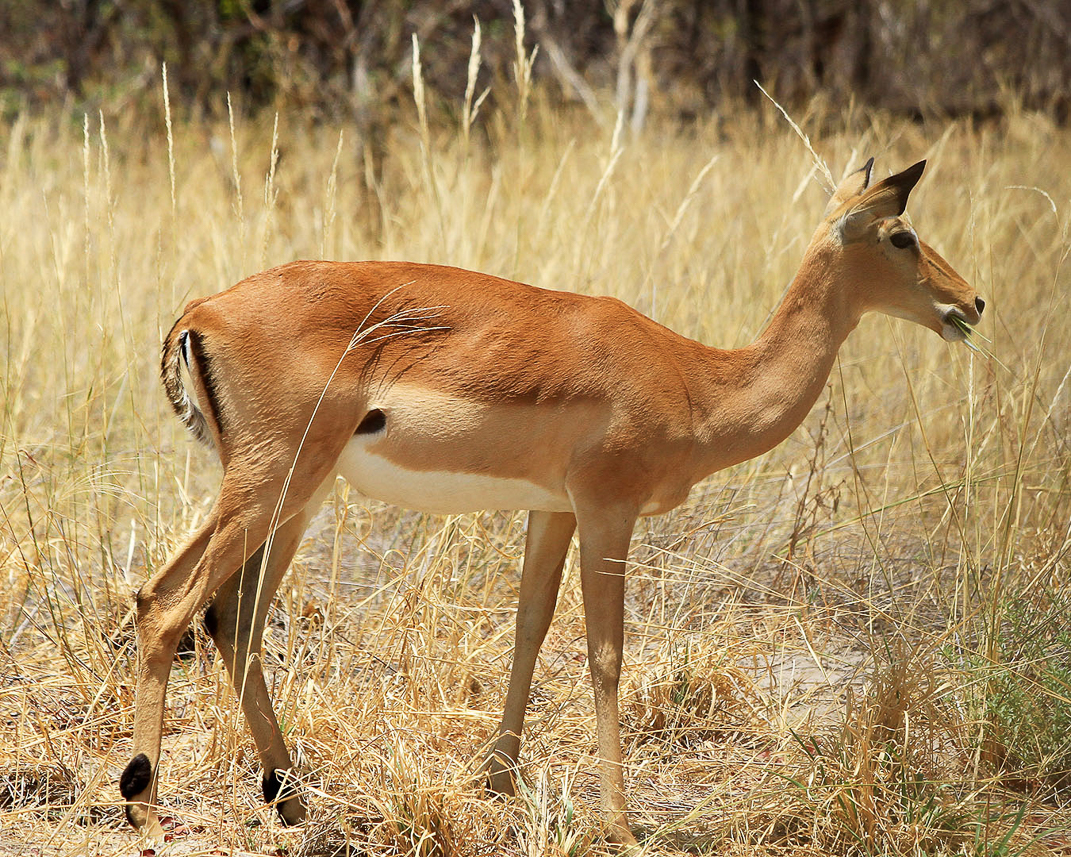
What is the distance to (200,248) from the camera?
21.4 feet

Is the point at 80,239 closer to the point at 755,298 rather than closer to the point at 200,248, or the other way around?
the point at 200,248

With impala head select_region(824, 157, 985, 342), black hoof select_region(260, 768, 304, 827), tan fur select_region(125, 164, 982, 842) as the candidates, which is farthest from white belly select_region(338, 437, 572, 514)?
impala head select_region(824, 157, 985, 342)

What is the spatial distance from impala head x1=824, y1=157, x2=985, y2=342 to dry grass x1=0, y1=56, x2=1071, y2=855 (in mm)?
313

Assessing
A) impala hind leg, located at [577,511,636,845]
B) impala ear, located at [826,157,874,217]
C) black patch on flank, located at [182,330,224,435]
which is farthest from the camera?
impala ear, located at [826,157,874,217]

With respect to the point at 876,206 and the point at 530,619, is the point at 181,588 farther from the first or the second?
the point at 876,206

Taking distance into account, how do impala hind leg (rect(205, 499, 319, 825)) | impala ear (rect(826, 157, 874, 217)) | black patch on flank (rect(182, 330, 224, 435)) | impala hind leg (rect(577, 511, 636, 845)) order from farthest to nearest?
1. impala ear (rect(826, 157, 874, 217))
2. impala hind leg (rect(205, 499, 319, 825))
3. impala hind leg (rect(577, 511, 636, 845))
4. black patch on flank (rect(182, 330, 224, 435))

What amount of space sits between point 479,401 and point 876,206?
117 cm

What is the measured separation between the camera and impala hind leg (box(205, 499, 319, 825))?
3.00 metres

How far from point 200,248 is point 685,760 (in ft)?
14.2

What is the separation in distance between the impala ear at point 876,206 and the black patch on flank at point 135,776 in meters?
2.21

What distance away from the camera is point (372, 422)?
9.11ft

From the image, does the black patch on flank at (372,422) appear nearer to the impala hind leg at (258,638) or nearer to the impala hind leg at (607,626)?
the impala hind leg at (258,638)

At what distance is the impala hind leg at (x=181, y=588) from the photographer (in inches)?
108

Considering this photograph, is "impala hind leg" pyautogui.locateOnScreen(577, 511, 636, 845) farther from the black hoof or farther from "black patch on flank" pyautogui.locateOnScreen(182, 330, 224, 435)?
"black patch on flank" pyautogui.locateOnScreen(182, 330, 224, 435)
